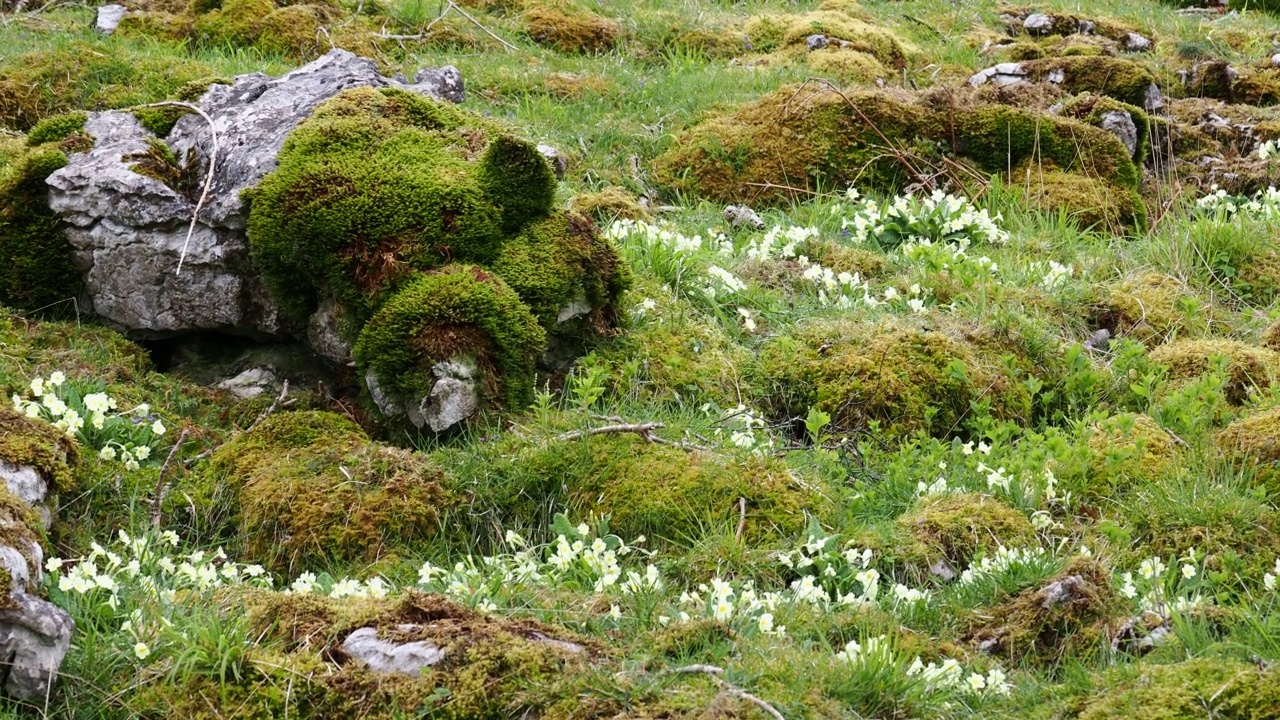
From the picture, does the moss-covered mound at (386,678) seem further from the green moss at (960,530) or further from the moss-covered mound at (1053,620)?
the green moss at (960,530)

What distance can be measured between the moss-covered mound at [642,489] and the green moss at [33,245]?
251 cm

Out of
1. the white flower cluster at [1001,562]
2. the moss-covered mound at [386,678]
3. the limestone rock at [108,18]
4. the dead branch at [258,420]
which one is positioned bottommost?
the limestone rock at [108,18]

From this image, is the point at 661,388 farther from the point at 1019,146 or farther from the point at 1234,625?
the point at 1019,146

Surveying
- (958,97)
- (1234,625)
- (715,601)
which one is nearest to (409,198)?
(715,601)

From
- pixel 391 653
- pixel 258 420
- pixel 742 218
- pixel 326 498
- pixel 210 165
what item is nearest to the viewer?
pixel 391 653

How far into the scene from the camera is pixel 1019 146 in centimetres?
871

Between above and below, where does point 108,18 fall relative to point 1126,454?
below

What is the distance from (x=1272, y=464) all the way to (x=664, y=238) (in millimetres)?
3268

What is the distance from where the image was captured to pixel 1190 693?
3.52 meters

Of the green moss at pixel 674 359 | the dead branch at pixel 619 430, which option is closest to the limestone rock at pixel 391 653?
the dead branch at pixel 619 430

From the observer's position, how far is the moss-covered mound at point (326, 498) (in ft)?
16.4

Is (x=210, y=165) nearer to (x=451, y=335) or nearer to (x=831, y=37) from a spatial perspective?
(x=451, y=335)

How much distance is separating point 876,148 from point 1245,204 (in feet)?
7.99

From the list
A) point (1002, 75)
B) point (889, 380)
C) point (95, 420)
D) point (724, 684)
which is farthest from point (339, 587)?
point (1002, 75)
